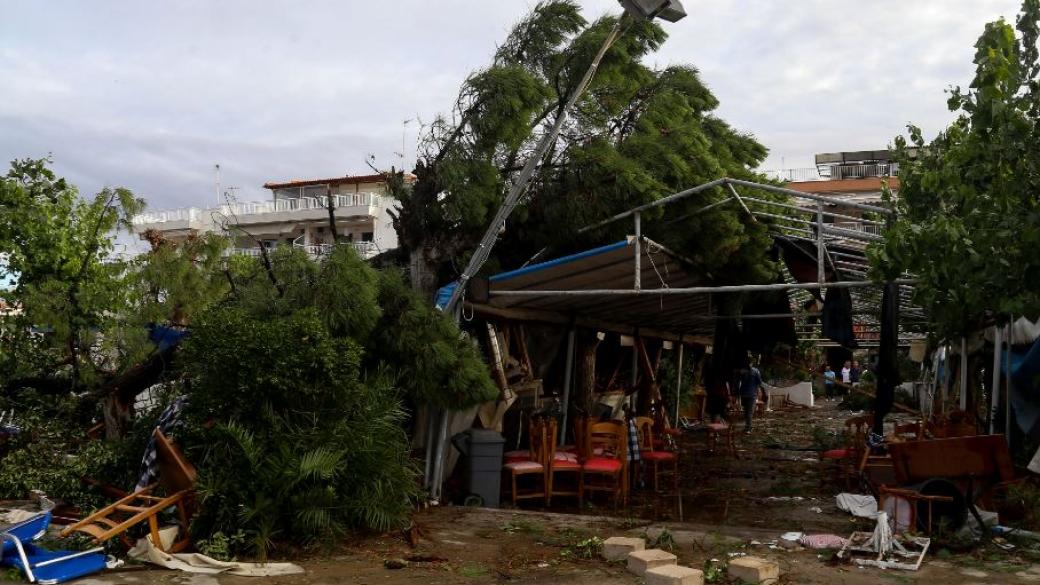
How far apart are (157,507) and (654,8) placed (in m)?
5.44

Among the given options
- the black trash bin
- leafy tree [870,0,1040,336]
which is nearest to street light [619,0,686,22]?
leafy tree [870,0,1040,336]

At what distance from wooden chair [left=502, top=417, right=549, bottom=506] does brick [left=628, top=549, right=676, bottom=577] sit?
3.09 metres

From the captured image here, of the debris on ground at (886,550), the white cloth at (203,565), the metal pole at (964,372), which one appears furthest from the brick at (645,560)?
the metal pole at (964,372)

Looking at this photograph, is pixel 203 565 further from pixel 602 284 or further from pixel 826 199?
pixel 826 199

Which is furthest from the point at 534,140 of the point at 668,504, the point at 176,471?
the point at 176,471

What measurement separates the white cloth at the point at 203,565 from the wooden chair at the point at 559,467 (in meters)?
3.64

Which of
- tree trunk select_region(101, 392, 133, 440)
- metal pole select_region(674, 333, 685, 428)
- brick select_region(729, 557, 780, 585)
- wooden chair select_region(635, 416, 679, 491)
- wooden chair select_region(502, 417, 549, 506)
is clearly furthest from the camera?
metal pole select_region(674, 333, 685, 428)

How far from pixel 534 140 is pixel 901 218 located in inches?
149

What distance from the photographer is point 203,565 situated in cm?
655

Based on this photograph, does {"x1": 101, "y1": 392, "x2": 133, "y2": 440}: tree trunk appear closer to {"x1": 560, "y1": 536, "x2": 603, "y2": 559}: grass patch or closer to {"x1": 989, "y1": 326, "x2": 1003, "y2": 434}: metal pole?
{"x1": 560, "y1": 536, "x2": 603, "y2": 559}: grass patch

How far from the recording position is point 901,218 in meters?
8.52

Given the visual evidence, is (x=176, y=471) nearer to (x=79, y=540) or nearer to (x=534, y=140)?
(x=79, y=540)

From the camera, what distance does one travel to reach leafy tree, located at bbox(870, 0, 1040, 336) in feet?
19.5

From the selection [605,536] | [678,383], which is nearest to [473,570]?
[605,536]
